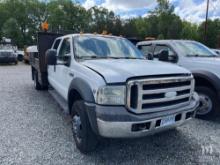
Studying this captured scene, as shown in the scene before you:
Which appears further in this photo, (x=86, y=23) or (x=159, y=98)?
A: (x=86, y=23)

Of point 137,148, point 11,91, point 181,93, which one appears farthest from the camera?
point 11,91

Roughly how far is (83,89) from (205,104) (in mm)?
3120

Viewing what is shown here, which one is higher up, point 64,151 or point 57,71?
point 57,71

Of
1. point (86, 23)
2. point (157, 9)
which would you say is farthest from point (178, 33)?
point (86, 23)

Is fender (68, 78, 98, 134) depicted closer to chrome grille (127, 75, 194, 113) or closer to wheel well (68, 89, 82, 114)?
wheel well (68, 89, 82, 114)

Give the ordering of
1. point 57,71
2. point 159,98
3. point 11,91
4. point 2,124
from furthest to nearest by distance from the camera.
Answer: point 11,91
point 57,71
point 2,124
point 159,98

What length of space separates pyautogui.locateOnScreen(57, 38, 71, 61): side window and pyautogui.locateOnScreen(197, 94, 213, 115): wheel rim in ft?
9.81

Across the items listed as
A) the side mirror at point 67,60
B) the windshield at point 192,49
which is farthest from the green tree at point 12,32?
the side mirror at point 67,60

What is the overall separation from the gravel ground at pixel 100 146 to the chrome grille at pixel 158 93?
806 millimetres

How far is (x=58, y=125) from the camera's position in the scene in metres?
5.05

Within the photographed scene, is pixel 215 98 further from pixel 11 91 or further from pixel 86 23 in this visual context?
pixel 86 23

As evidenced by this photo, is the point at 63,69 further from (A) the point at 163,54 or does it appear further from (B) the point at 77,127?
(A) the point at 163,54

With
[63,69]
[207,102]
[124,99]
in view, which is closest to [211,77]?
[207,102]

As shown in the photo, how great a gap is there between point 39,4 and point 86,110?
4926 cm
